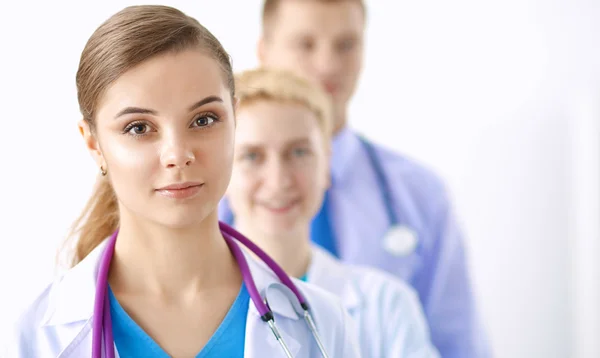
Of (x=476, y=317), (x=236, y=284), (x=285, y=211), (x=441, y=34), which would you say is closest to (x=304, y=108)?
(x=285, y=211)

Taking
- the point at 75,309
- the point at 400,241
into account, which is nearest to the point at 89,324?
the point at 75,309

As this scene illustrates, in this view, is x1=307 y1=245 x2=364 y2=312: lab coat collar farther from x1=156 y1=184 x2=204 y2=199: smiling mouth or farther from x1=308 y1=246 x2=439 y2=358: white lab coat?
x1=156 y1=184 x2=204 y2=199: smiling mouth

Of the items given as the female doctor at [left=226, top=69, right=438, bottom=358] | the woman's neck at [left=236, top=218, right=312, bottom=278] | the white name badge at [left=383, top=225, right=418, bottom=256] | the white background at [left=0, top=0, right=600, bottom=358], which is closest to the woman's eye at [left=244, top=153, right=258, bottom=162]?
the female doctor at [left=226, top=69, right=438, bottom=358]

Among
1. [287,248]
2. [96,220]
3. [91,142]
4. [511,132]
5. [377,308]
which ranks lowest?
[511,132]

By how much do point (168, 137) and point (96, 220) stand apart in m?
0.28

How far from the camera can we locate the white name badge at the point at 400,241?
2109 millimetres

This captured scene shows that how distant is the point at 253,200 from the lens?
1644 mm

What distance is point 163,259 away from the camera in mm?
1096

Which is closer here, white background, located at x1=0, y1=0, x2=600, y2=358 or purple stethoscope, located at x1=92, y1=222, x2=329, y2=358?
purple stethoscope, located at x1=92, y1=222, x2=329, y2=358

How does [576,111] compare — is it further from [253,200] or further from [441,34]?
[253,200]

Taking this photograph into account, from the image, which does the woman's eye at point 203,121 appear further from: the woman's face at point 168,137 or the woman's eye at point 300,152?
the woman's eye at point 300,152

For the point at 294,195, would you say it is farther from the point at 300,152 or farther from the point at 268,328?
the point at 268,328

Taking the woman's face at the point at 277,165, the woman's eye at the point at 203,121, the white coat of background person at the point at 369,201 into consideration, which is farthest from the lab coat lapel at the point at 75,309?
the white coat of background person at the point at 369,201

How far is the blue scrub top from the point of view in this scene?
3.49 feet
